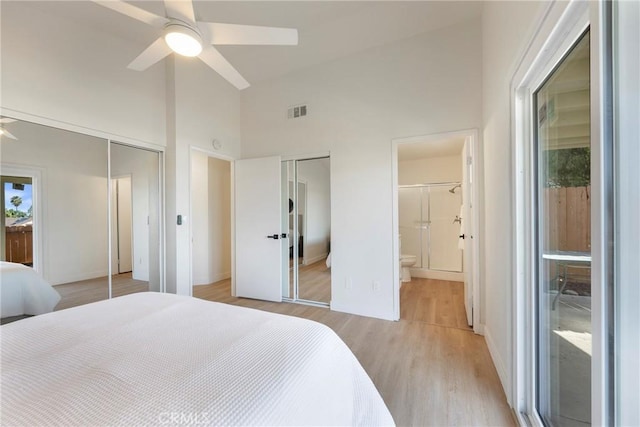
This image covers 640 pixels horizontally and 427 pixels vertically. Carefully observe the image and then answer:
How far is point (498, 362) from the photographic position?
1866 mm

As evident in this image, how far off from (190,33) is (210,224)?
3.51m

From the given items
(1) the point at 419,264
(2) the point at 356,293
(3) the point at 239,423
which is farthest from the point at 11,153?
(1) the point at 419,264

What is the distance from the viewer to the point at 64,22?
92.0 inches

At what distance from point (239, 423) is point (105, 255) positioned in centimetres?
291

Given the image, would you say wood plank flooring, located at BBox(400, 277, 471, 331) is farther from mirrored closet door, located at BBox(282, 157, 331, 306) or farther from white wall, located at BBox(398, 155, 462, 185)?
white wall, located at BBox(398, 155, 462, 185)

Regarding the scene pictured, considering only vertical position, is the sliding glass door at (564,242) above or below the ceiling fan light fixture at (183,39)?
below

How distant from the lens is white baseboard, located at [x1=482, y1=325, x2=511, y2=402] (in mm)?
1640

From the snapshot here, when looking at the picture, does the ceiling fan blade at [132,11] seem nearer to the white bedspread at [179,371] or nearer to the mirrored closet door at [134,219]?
the white bedspread at [179,371]

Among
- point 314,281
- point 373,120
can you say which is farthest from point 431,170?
point 314,281

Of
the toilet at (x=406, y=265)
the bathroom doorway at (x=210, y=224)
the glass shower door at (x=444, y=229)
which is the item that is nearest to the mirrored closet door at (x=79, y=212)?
the bathroom doorway at (x=210, y=224)

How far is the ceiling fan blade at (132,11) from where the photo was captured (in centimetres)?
134

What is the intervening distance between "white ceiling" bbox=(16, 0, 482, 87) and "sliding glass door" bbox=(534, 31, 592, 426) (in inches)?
68.7

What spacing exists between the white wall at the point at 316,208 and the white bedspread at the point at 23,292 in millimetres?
2715

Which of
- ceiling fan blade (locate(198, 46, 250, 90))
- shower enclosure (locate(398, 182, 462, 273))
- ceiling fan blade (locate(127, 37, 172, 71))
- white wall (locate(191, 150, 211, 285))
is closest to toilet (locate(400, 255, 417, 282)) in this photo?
shower enclosure (locate(398, 182, 462, 273))
